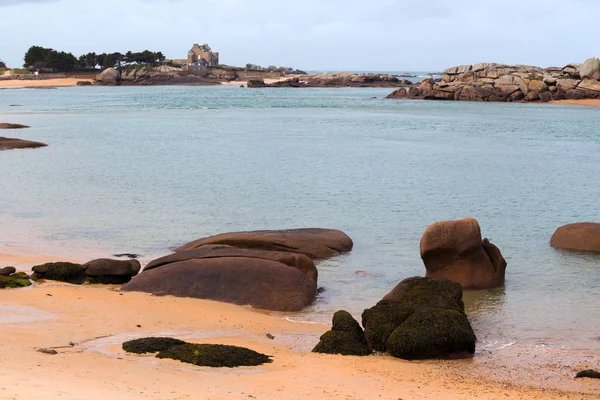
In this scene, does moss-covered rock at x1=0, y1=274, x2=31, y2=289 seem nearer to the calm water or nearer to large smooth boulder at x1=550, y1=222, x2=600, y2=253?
the calm water

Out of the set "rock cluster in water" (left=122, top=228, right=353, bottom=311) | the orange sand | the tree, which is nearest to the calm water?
"rock cluster in water" (left=122, top=228, right=353, bottom=311)

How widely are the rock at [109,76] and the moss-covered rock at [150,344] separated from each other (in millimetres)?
160276

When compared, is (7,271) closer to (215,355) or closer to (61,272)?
(61,272)

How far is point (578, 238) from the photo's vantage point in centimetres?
1911

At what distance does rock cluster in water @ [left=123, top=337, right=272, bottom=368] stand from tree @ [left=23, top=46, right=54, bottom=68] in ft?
579

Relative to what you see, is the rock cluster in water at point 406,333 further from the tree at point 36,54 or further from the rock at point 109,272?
the tree at point 36,54

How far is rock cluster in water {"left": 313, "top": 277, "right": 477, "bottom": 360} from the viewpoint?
36.8 ft

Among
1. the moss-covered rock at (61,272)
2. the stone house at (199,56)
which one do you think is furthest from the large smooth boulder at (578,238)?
the stone house at (199,56)

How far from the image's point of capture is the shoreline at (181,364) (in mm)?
8625

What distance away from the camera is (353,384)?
9609mm

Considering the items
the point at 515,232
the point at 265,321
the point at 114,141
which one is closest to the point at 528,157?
the point at 515,232

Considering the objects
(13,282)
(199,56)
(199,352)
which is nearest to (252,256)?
(13,282)

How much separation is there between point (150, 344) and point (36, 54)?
179094mm

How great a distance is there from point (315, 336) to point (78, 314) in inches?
146
